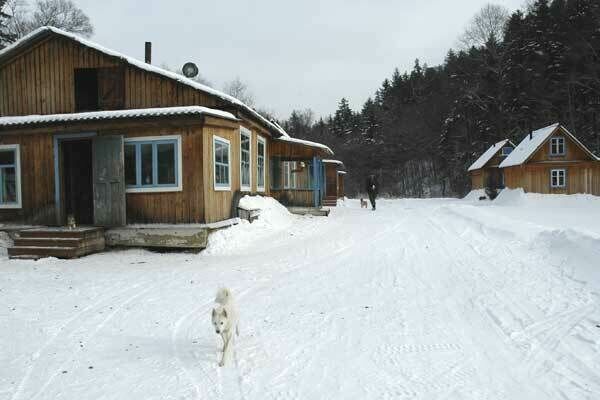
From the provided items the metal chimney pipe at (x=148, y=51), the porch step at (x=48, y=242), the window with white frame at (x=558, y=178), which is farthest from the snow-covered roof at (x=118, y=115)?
the window with white frame at (x=558, y=178)

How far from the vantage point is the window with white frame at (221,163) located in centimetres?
1141

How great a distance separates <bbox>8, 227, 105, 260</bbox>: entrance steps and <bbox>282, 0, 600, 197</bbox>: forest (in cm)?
3653

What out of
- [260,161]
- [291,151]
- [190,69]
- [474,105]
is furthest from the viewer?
[474,105]

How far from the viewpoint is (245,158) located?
14250 mm

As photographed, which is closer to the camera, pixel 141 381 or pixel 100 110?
pixel 141 381

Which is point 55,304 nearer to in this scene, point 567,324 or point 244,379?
point 244,379

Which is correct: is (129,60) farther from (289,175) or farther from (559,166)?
(559,166)

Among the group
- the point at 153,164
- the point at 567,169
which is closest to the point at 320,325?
the point at 153,164

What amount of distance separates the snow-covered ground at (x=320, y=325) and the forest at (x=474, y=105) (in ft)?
107

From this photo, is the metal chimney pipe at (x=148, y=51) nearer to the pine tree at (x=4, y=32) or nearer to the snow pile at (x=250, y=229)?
the snow pile at (x=250, y=229)

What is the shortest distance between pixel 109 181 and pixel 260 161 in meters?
6.82

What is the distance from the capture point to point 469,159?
4800 cm

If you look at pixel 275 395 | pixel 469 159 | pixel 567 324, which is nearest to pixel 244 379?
pixel 275 395

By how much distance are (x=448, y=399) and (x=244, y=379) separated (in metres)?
1.72
